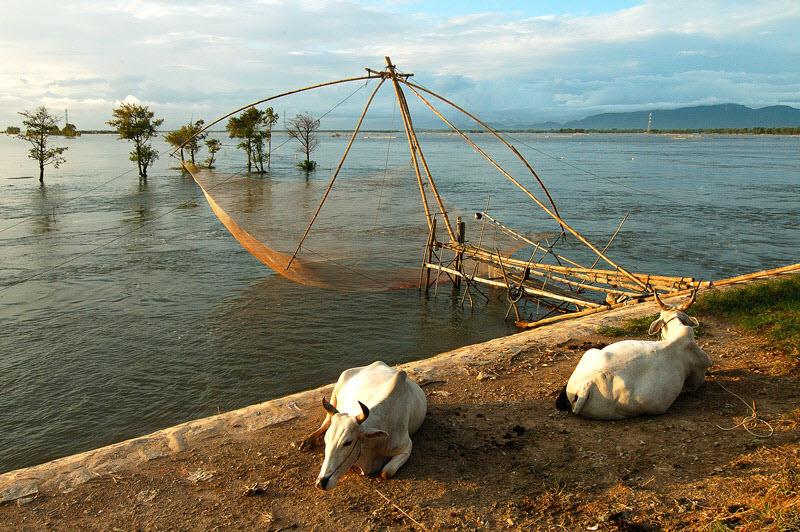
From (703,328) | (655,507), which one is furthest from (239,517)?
(703,328)

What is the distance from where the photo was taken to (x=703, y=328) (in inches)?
236

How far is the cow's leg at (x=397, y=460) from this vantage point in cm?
348

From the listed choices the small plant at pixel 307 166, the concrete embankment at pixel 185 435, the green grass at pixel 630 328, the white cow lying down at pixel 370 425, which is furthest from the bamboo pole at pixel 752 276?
the small plant at pixel 307 166

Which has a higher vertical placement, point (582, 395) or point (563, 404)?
point (582, 395)

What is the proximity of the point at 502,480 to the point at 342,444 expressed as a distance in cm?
105

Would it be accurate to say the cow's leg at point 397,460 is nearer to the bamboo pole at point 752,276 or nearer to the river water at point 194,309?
the river water at point 194,309

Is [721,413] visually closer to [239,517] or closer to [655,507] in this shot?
[655,507]

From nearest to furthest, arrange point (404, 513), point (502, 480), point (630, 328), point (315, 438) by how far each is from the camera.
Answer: point (404, 513), point (502, 480), point (315, 438), point (630, 328)

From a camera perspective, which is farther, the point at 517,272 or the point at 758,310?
the point at 517,272

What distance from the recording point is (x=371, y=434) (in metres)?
3.35

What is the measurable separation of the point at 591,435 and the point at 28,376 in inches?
274

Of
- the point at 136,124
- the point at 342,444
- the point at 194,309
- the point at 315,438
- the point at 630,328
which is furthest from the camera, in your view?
the point at 136,124

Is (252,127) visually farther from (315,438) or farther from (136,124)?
(315,438)

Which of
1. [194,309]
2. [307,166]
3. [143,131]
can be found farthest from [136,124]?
[194,309]
